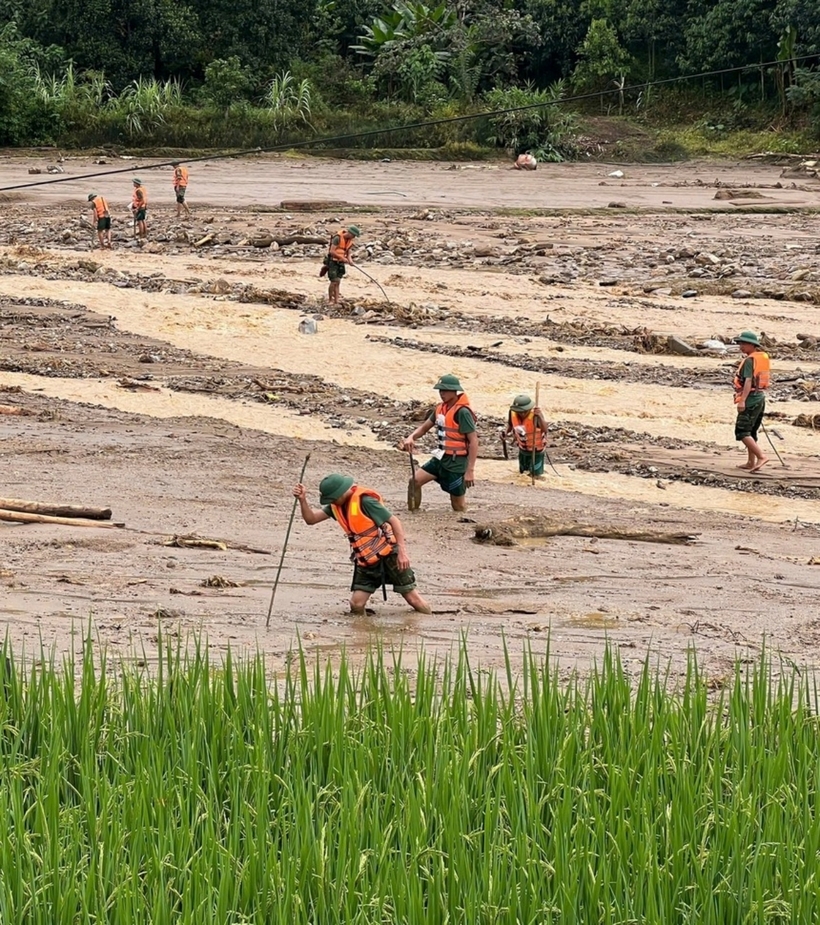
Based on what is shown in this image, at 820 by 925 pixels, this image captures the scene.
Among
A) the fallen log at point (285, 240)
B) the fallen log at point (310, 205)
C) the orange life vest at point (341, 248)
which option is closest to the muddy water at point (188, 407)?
the orange life vest at point (341, 248)

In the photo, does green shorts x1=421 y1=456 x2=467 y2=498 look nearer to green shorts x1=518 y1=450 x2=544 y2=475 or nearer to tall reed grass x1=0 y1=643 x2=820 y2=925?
green shorts x1=518 y1=450 x2=544 y2=475

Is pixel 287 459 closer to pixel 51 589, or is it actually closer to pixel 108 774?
pixel 51 589

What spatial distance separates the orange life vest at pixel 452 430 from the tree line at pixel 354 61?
27699 mm

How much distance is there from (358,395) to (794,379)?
517cm

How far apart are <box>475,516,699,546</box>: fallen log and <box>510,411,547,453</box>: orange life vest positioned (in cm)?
163

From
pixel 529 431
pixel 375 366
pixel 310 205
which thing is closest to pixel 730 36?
pixel 310 205

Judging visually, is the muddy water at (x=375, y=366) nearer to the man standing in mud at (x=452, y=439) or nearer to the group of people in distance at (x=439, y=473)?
the group of people in distance at (x=439, y=473)

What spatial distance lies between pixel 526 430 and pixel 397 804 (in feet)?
25.6

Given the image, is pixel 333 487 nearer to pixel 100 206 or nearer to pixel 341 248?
pixel 341 248

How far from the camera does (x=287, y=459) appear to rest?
541 inches

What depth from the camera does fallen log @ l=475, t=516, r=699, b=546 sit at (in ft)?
36.6

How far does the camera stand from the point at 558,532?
11414 millimetres

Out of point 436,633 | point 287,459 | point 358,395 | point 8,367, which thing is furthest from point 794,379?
point 436,633

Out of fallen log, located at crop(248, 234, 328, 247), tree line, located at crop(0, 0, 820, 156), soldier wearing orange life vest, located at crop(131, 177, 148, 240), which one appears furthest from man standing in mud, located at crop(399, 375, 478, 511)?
tree line, located at crop(0, 0, 820, 156)
